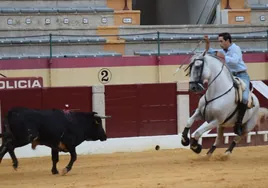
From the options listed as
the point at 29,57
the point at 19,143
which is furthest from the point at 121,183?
the point at 29,57

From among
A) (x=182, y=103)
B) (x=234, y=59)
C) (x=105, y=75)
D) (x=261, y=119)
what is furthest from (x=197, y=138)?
(x=105, y=75)

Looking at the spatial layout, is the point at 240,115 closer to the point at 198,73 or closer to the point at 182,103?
the point at 198,73

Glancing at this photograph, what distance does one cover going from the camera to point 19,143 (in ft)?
31.3

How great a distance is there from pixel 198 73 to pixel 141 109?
3.26 m

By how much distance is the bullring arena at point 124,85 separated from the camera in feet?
31.7

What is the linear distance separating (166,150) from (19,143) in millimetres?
4148

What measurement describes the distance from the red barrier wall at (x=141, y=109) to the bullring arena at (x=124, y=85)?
0.02m

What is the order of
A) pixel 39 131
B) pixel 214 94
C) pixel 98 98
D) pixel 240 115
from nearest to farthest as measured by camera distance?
1. pixel 39 131
2. pixel 214 94
3. pixel 240 115
4. pixel 98 98

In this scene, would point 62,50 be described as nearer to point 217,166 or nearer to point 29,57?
point 29,57

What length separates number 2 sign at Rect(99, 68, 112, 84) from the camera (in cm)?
1587

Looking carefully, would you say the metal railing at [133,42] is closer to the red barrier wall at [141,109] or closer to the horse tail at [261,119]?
the red barrier wall at [141,109]

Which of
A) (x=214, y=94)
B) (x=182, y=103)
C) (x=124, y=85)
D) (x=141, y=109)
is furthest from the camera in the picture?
(x=182, y=103)

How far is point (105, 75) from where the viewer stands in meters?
15.9

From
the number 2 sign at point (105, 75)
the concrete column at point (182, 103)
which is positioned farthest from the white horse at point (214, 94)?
the number 2 sign at point (105, 75)
